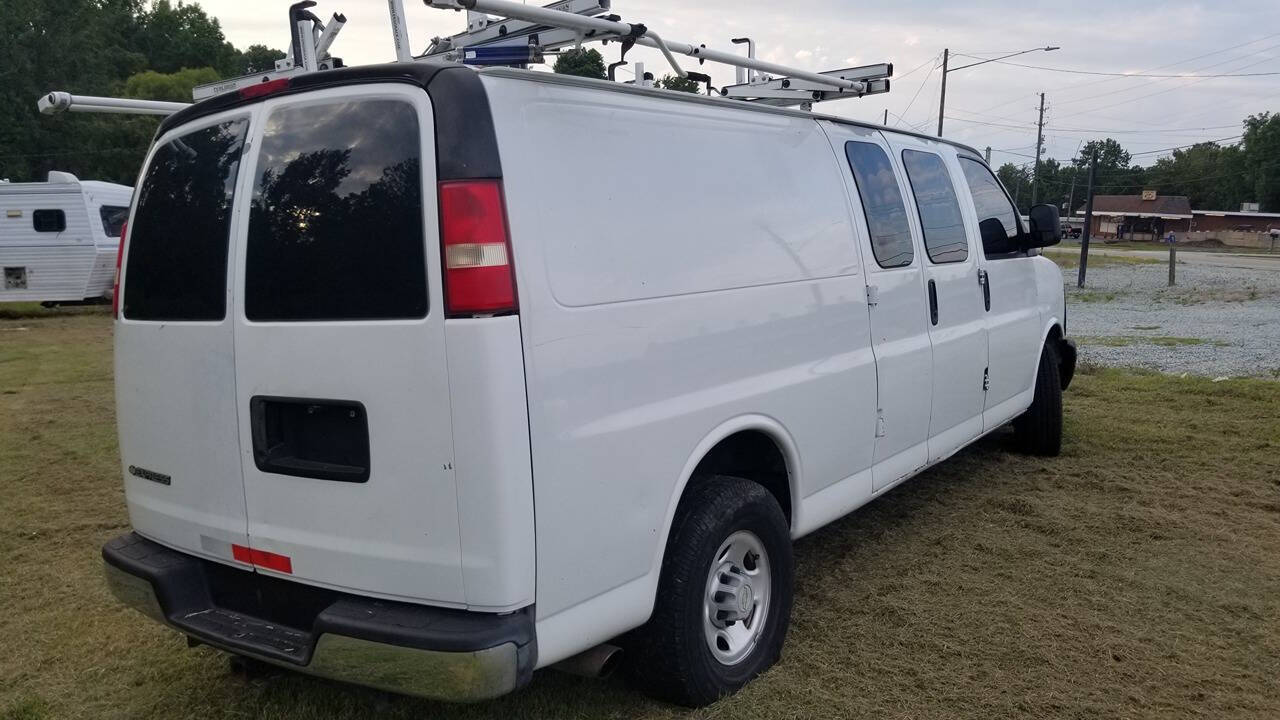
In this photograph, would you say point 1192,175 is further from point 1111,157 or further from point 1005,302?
point 1005,302

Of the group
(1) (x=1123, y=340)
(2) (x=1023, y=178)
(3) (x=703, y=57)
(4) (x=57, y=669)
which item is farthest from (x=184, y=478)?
(2) (x=1023, y=178)

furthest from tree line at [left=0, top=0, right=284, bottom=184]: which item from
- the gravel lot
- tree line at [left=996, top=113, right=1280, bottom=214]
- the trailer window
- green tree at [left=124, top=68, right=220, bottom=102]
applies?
tree line at [left=996, top=113, right=1280, bottom=214]

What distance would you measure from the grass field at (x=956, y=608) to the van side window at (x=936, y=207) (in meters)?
1.53

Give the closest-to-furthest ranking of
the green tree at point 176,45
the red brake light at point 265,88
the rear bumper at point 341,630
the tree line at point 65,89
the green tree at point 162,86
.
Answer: the rear bumper at point 341,630
the red brake light at point 265,88
the tree line at point 65,89
the green tree at point 162,86
the green tree at point 176,45

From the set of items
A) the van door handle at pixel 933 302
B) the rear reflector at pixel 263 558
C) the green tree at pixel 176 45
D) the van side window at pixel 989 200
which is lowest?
the rear reflector at pixel 263 558

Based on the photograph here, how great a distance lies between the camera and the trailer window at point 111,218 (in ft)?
56.5

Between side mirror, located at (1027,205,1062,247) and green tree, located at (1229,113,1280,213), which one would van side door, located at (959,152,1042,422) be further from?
green tree, located at (1229,113,1280,213)

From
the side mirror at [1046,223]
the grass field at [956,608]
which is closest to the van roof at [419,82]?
the grass field at [956,608]

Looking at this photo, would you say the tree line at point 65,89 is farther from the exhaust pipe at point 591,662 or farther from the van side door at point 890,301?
the exhaust pipe at point 591,662

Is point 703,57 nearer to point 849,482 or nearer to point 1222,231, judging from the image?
point 849,482

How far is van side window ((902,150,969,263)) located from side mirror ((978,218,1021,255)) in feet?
0.90

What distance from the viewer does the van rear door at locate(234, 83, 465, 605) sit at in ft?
8.14

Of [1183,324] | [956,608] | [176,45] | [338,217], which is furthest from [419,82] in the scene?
[176,45]

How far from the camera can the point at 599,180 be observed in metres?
2.84
